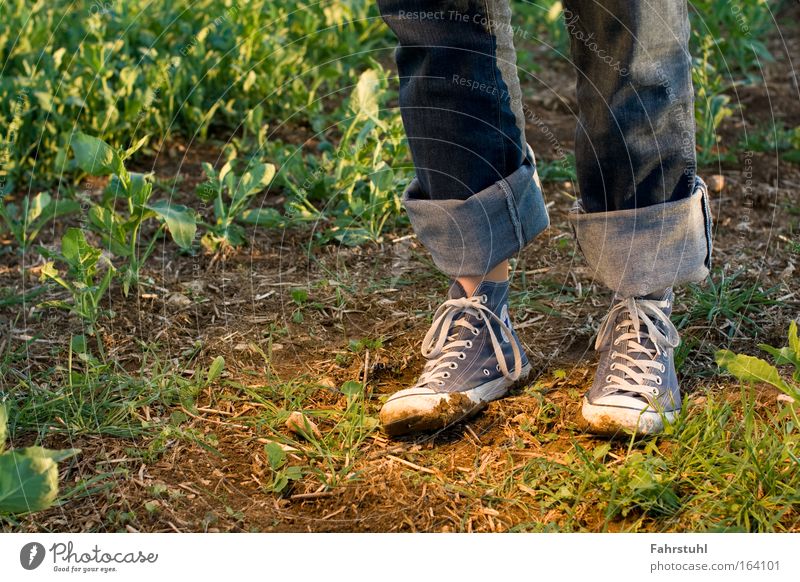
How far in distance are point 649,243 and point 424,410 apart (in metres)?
0.53

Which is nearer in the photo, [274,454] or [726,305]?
[274,454]

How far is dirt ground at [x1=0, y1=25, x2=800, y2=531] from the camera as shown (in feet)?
5.19

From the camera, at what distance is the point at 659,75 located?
1501mm

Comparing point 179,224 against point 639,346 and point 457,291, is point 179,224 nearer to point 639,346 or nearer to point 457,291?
point 457,291

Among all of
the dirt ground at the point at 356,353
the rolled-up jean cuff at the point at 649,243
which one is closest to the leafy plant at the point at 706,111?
the dirt ground at the point at 356,353

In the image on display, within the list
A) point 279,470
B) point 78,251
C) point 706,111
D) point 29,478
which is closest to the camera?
point 29,478

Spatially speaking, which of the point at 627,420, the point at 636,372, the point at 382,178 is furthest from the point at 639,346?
the point at 382,178

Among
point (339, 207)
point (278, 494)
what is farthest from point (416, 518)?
point (339, 207)

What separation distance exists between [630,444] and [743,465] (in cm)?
20

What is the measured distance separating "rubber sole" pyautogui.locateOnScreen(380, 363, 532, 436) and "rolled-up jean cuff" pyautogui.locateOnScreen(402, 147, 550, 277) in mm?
252

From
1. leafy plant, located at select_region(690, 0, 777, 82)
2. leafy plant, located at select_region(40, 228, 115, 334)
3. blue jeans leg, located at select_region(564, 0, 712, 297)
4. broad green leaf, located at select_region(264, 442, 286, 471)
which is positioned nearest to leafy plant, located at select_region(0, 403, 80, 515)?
broad green leaf, located at select_region(264, 442, 286, 471)

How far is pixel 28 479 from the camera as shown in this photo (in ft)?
4.65

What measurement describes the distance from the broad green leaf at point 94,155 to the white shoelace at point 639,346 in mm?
1208

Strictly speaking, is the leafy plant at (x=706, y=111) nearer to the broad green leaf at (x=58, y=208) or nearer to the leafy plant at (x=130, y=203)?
the leafy plant at (x=130, y=203)
